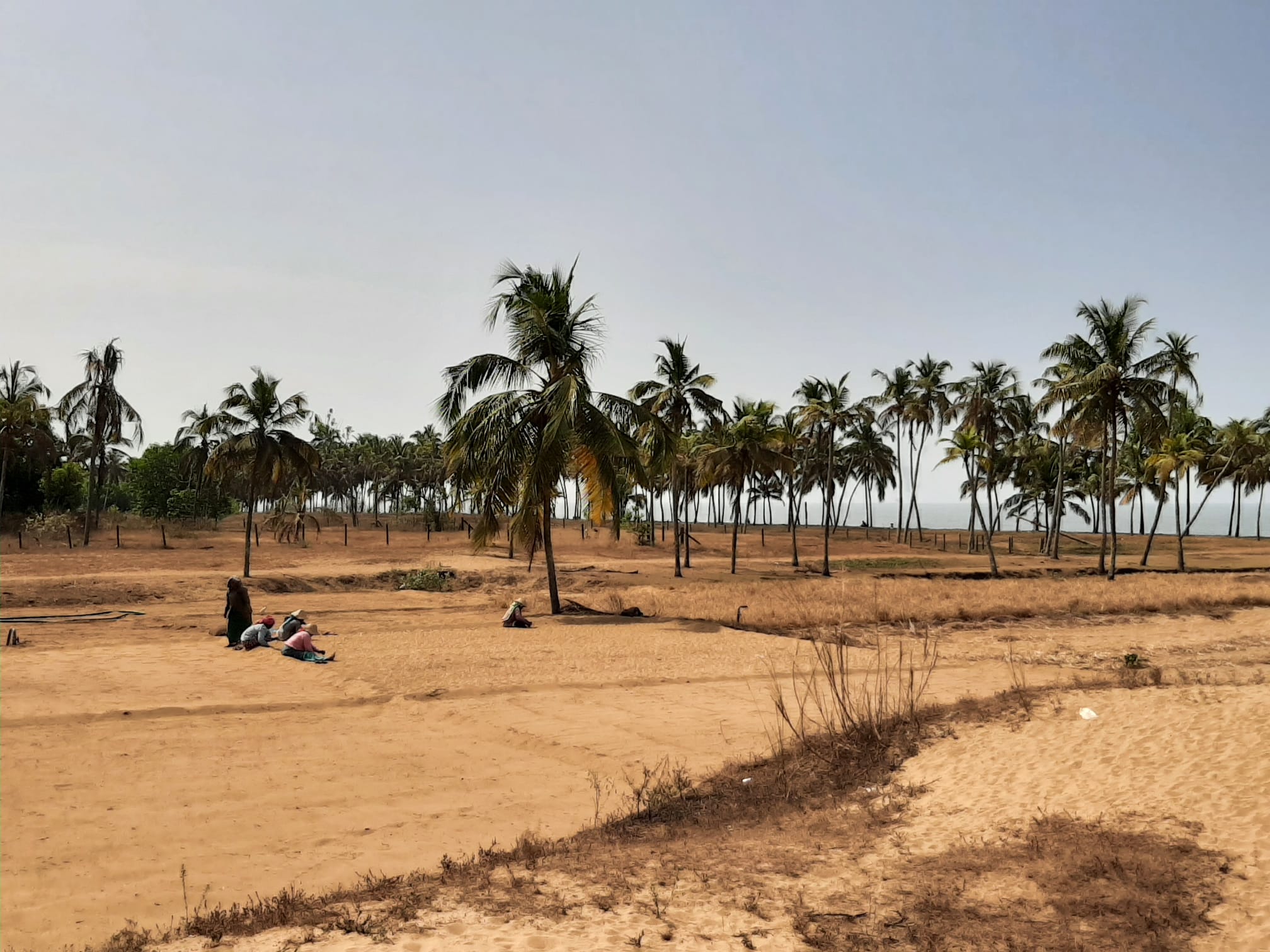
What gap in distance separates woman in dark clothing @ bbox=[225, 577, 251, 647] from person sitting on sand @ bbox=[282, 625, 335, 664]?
1636 millimetres

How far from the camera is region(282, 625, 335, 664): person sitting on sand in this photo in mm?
14469

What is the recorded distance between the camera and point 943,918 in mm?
5367

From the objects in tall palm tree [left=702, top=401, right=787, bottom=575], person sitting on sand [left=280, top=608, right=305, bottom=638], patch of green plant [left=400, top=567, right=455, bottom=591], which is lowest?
patch of green plant [left=400, top=567, right=455, bottom=591]

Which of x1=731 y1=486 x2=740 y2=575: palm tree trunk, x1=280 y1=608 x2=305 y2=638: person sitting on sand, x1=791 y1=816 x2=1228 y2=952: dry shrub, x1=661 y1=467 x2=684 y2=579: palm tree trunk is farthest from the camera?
x1=731 y1=486 x2=740 y2=575: palm tree trunk

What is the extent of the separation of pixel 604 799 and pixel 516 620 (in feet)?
38.9

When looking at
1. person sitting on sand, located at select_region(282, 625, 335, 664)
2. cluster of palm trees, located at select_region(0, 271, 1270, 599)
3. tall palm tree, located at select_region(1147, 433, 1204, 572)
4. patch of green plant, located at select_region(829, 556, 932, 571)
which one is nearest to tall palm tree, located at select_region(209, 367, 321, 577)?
cluster of palm trees, located at select_region(0, 271, 1270, 599)

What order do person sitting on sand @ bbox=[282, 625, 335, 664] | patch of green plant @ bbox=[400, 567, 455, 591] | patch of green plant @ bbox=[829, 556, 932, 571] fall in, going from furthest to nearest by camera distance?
patch of green plant @ bbox=[829, 556, 932, 571] < patch of green plant @ bbox=[400, 567, 455, 591] < person sitting on sand @ bbox=[282, 625, 335, 664]

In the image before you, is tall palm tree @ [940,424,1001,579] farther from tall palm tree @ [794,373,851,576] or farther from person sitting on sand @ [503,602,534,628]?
person sitting on sand @ [503,602,534,628]

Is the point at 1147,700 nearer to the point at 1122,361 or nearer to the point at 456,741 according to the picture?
the point at 456,741

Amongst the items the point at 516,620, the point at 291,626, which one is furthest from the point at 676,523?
the point at 291,626

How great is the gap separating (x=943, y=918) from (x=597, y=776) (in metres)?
4.23

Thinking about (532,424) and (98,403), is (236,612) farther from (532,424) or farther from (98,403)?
(98,403)

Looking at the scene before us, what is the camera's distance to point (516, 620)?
1969cm

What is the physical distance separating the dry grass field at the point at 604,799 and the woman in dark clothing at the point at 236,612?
709mm
